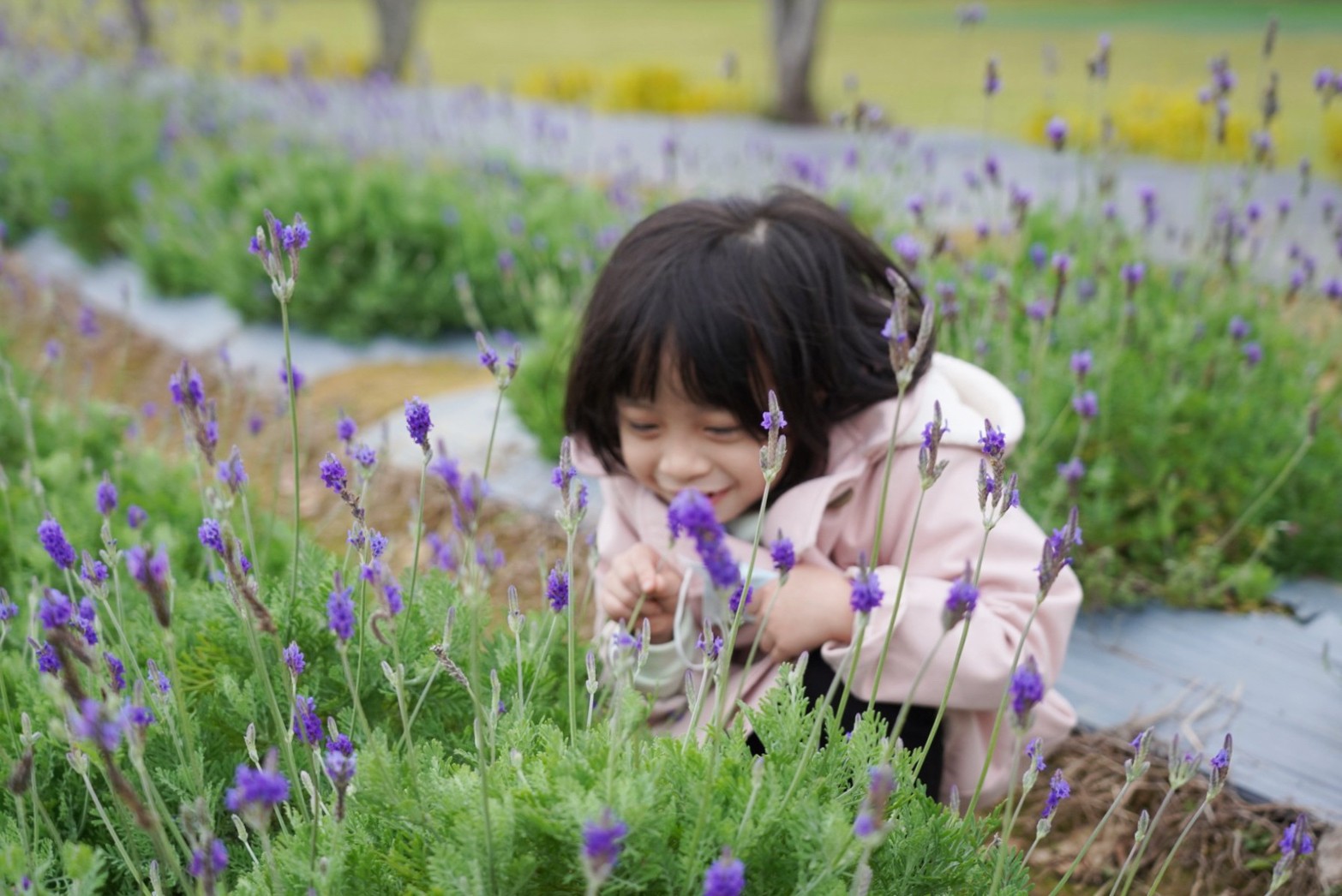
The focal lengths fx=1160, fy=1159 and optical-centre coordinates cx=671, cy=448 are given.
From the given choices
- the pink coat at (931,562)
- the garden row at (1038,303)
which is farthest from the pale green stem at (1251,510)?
the pink coat at (931,562)

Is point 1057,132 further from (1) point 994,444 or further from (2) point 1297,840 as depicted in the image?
(2) point 1297,840

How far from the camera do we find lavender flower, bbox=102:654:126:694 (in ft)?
4.91

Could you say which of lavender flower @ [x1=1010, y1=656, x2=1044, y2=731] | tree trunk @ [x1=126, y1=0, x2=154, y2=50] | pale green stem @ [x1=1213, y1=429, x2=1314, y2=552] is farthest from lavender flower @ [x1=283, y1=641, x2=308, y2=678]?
tree trunk @ [x1=126, y1=0, x2=154, y2=50]

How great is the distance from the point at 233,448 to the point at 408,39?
1532cm

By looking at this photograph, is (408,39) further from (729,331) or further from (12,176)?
(729,331)

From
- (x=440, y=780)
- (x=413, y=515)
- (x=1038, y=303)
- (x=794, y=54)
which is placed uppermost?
(x=794, y=54)

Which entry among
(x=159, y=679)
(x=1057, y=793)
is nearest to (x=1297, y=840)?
(x=1057, y=793)

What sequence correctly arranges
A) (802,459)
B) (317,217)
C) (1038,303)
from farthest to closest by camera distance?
1. (317,217)
2. (1038,303)
3. (802,459)

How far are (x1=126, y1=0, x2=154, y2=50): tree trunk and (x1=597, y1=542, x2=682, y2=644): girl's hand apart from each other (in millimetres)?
11446

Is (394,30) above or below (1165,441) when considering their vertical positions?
above

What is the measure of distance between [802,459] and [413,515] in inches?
70.1

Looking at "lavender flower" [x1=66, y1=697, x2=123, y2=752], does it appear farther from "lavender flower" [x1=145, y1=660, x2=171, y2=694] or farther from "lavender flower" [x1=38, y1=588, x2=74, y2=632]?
"lavender flower" [x1=145, y1=660, x2=171, y2=694]

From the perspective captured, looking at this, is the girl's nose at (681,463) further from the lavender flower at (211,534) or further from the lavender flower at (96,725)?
the lavender flower at (96,725)

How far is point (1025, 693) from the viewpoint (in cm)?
103
